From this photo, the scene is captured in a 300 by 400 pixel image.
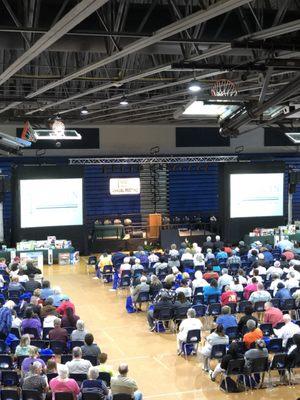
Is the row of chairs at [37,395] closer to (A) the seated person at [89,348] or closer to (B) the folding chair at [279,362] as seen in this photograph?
(A) the seated person at [89,348]

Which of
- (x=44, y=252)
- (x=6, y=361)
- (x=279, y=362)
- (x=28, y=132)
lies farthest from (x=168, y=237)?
(x=6, y=361)

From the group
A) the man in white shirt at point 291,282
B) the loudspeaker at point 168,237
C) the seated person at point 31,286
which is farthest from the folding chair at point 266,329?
the loudspeaker at point 168,237

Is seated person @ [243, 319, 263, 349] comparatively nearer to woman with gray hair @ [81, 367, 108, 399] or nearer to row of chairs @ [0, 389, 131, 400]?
row of chairs @ [0, 389, 131, 400]

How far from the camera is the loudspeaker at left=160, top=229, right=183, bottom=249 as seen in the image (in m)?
30.4

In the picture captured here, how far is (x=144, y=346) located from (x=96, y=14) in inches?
324

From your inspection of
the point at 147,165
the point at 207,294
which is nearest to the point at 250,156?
the point at 147,165

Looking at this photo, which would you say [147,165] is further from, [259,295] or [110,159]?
[259,295]

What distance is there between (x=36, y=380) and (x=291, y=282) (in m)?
9.53

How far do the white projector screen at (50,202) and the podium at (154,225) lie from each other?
377 cm

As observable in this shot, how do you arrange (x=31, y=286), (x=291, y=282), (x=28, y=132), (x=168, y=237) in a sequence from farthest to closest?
(x=168, y=237)
(x=28, y=132)
(x=31, y=286)
(x=291, y=282)

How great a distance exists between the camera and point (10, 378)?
11250 mm

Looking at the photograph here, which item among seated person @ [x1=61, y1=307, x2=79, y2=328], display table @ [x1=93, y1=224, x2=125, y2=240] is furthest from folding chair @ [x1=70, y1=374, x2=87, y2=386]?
display table @ [x1=93, y1=224, x2=125, y2=240]

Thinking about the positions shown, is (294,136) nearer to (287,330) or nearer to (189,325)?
(189,325)

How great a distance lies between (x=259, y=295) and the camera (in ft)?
55.1
